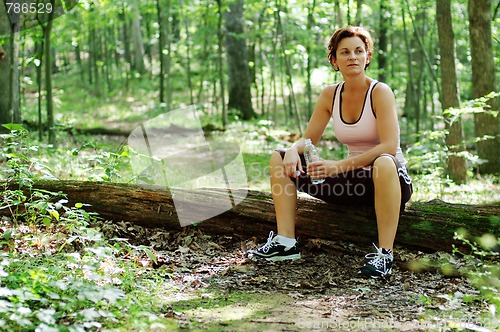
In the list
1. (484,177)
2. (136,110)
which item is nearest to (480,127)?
(484,177)

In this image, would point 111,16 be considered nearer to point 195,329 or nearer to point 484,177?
point 484,177

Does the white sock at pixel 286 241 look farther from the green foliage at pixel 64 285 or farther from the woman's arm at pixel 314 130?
the green foliage at pixel 64 285

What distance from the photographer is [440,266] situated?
12.5 feet

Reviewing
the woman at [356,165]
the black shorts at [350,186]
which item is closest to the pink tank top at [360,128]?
the woman at [356,165]

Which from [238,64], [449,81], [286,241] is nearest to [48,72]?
[286,241]

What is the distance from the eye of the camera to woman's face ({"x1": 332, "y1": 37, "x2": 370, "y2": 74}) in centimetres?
394

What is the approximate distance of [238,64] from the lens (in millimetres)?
15805

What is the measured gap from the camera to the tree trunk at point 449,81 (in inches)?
312

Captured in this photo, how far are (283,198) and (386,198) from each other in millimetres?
797

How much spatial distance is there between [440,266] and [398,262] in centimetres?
30

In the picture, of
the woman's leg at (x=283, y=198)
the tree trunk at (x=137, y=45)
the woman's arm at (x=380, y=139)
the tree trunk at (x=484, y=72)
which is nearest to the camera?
the woman's arm at (x=380, y=139)

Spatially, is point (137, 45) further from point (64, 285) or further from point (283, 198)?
point (64, 285)

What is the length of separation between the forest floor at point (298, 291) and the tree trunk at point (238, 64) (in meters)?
11.8

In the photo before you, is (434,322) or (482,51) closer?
(434,322)
